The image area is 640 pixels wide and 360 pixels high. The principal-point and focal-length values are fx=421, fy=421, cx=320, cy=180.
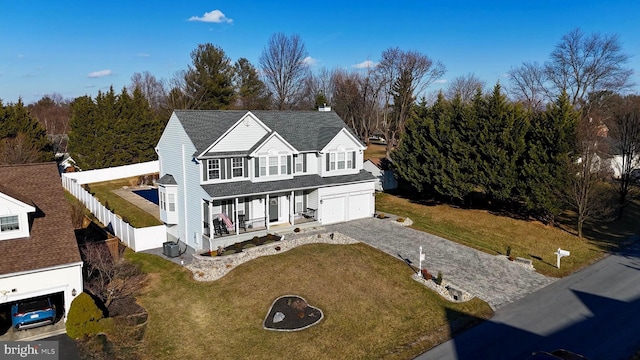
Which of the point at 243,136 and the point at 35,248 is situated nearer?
the point at 35,248

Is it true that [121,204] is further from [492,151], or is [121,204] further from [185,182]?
[492,151]

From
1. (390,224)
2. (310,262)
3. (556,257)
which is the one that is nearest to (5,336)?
(310,262)

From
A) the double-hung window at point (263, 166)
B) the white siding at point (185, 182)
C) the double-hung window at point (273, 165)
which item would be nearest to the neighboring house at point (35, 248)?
the white siding at point (185, 182)

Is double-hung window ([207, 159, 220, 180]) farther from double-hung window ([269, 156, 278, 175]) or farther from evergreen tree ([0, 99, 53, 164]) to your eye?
evergreen tree ([0, 99, 53, 164])

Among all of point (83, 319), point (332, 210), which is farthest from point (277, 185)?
point (83, 319)

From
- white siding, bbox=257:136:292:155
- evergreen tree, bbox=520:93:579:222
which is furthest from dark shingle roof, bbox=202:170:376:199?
evergreen tree, bbox=520:93:579:222

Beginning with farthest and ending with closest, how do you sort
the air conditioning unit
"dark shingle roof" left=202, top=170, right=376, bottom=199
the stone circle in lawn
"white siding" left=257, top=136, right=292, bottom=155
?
"white siding" left=257, top=136, right=292, bottom=155, "dark shingle roof" left=202, top=170, right=376, bottom=199, the air conditioning unit, the stone circle in lawn

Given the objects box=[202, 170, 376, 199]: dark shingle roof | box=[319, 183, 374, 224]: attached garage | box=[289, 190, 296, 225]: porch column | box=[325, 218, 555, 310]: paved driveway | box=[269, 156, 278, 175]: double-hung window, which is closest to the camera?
box=[325, 218, 555, 310]: paved driveway
